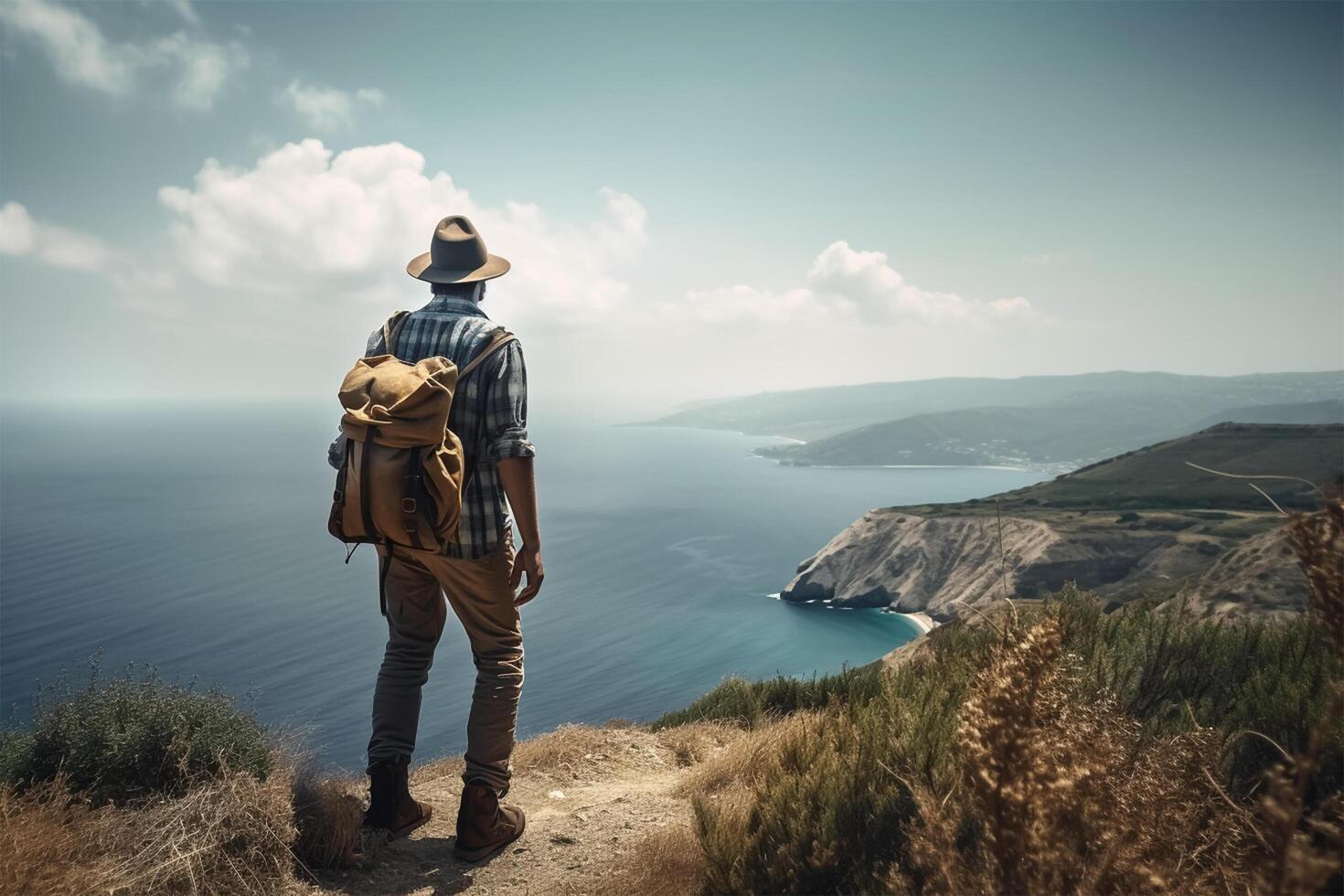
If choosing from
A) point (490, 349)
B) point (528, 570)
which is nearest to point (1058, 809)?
point (528, 570)

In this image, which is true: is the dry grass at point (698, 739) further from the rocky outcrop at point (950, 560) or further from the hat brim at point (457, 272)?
the rocky outcrop at point (950, 560)

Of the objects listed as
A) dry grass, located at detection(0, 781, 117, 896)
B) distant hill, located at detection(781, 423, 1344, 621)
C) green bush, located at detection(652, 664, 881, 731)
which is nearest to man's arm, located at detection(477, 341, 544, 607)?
dry grass, located at detection(0, 781, 117, 896)

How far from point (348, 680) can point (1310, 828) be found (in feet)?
190

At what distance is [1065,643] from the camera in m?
4.29

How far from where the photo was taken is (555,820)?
13.5ft

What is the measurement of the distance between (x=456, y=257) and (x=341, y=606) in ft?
239

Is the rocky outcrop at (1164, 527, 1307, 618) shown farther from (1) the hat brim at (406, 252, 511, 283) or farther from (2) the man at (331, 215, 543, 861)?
(1) the hat brim at (406, 252, 511, 283)

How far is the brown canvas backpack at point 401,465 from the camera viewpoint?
10.1ft

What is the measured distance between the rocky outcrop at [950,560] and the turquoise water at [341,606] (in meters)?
3.82

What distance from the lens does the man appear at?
342 centimetres

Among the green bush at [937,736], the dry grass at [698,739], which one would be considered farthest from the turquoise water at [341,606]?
the dry grass at [698,739]

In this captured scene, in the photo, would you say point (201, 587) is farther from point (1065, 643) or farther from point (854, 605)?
point (1065, 643)

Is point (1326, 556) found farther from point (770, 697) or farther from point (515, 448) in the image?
point (770, 697)

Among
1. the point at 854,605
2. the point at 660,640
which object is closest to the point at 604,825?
the point at 660,640
